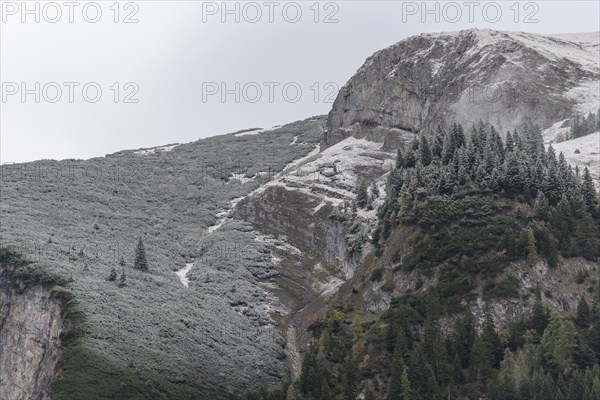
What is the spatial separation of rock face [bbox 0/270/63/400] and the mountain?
197mm

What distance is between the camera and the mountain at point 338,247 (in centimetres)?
8175

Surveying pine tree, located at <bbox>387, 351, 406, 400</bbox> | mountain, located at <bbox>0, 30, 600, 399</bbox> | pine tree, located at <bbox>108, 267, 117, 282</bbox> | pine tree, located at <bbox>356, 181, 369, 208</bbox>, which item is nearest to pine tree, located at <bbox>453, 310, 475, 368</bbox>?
mountain, located at <bbox>0, 30, 600, 399</bbox>

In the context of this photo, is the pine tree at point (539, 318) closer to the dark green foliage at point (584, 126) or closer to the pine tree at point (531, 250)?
the pine tree at point (531, 250)

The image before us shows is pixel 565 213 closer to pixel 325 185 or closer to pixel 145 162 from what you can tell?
pixel 325 185

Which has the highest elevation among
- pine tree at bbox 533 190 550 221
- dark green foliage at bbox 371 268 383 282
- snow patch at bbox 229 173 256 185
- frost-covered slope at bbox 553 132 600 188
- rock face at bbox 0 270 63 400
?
frost-covered slope at bbox 553 132 600 188

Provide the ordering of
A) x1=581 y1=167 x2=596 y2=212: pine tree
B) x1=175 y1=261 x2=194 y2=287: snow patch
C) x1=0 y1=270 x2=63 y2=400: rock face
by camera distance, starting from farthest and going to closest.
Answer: x1=175 y1=261 x2=194 y2=287: snow patch, x1=581 y1=167 x2=596 y2=212: pine tree, x1=0 y1=270 x2=63 y2=400: rock face

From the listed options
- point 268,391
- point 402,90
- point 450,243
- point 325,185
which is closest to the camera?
point 268,391

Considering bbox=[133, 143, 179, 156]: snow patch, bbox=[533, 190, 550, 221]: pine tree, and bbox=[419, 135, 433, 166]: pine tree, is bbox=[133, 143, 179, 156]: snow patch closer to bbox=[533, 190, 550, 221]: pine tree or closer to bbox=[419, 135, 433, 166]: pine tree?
bbox=[419, 135, 433, 166]: pine tree

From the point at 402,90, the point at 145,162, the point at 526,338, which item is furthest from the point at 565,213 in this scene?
the point at 145,162

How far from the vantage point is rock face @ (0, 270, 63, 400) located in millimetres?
88812

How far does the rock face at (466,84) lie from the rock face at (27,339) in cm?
5957

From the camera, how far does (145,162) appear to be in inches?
6909

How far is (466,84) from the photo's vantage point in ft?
446

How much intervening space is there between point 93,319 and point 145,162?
287 ft
